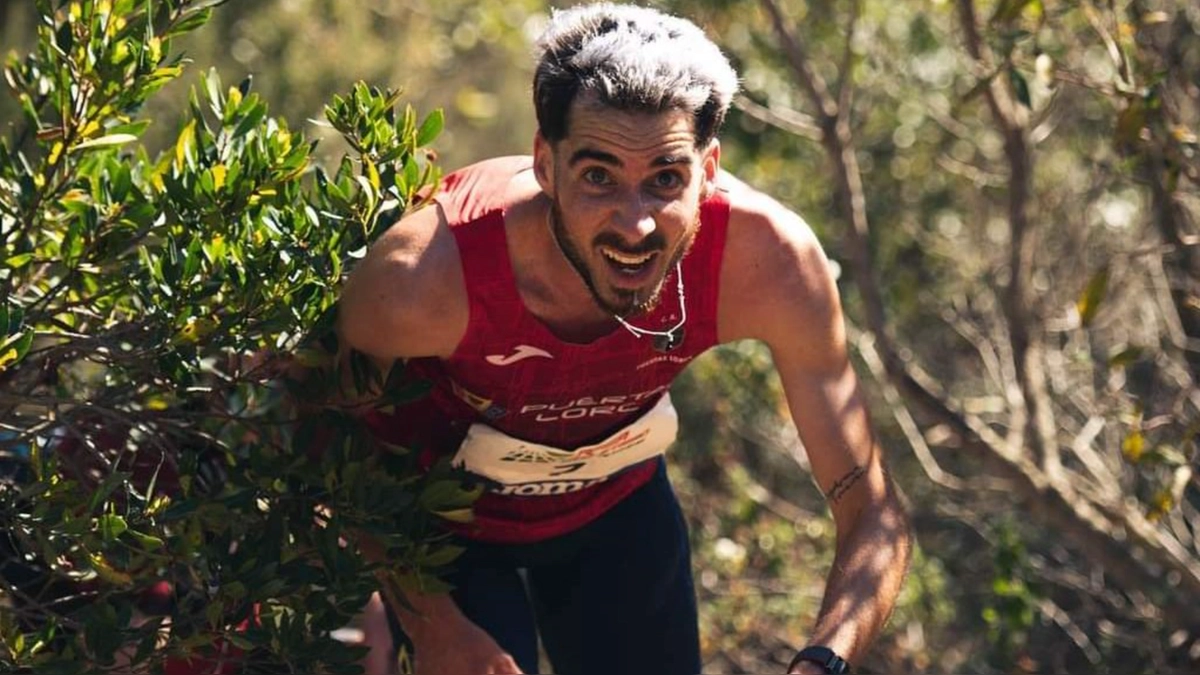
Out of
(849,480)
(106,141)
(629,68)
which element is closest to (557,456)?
(849,480)

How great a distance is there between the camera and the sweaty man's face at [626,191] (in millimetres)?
3197

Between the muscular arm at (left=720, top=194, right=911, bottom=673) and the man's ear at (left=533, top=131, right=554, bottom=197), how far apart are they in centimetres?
36

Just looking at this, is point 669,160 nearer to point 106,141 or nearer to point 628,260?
point 628,260

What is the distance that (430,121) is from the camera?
11.2 feet

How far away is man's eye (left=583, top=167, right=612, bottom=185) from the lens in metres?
3.22

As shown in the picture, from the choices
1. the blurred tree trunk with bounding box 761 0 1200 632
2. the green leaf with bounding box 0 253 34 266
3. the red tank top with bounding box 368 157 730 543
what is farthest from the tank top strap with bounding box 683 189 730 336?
the blurred tree trunk with bounding box 761 0 1200 632

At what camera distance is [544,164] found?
131 inches

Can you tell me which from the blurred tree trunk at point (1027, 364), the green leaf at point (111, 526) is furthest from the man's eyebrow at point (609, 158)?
the blurred tree trunk at point (1027, 364)

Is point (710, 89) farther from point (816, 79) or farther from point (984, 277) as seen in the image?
point (984, 277)

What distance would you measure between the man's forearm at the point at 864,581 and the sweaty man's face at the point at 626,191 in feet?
1.92

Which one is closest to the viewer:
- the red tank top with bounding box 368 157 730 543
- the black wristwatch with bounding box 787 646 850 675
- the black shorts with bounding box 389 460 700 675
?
the black wristwatch with bounding box 787 646 850 675

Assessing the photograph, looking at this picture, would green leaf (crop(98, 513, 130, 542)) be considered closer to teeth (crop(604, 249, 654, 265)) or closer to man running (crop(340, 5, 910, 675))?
man running (crop(340, 5, 910, 675))

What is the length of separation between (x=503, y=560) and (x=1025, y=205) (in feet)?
6.39

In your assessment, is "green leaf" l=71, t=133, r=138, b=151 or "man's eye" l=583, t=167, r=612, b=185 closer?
"man's eye" l=583, t=167, r=612, b=185
